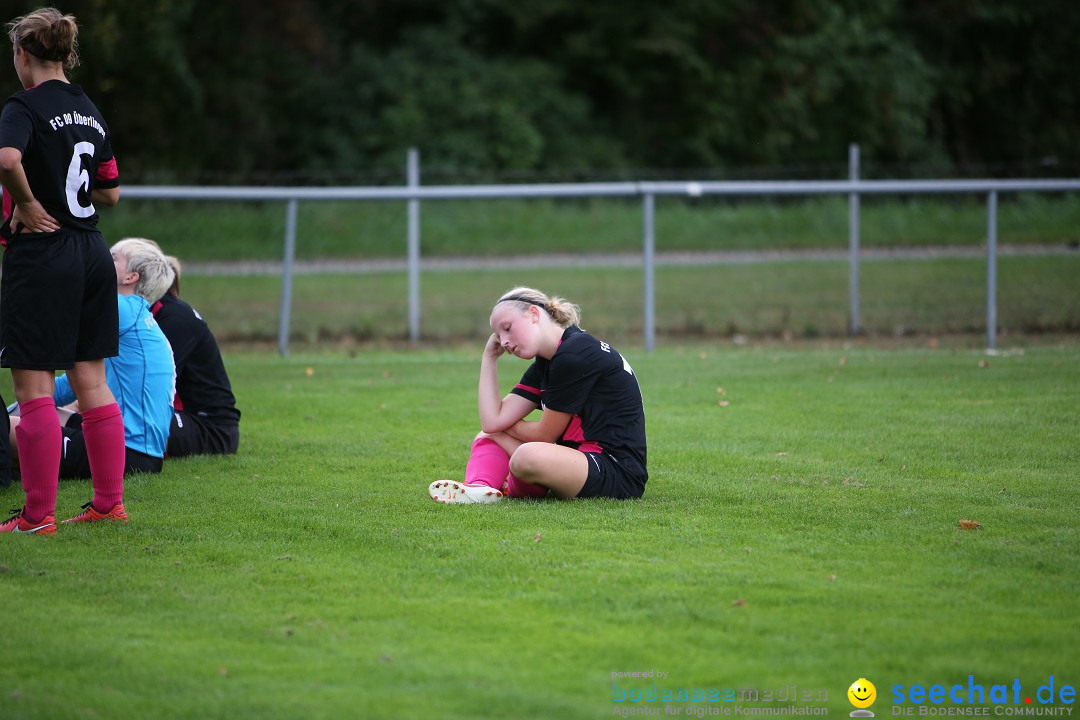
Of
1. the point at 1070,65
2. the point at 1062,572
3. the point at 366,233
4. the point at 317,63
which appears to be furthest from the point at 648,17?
the point at 1062,572

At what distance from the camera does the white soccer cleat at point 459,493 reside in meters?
5.68

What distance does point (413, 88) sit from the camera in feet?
88.4

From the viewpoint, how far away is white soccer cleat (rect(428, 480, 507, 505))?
18.6ft

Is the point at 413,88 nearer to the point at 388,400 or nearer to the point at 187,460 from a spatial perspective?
the point at 388,400

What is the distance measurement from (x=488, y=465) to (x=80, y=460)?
216 centimetres

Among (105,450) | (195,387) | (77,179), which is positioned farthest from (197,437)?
(77,179)

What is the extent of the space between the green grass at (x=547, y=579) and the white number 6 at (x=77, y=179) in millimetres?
1346

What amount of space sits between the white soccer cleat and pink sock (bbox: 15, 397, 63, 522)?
166 centimetres

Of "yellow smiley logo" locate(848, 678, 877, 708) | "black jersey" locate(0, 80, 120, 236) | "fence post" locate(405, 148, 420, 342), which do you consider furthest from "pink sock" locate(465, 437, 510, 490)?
"fence post" locate(405, 148, 420, 342)

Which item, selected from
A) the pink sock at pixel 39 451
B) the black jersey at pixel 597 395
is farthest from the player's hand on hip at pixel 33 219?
the black jersey at pixel 597 395

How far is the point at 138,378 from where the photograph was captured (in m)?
6.24

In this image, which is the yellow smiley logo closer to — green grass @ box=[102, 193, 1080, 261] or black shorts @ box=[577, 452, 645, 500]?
black shorts @ box=[577, 452, 645, 500]

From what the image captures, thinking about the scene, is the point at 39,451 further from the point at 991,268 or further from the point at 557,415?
the point at 991,268

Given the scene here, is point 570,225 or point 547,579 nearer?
point 547,579
